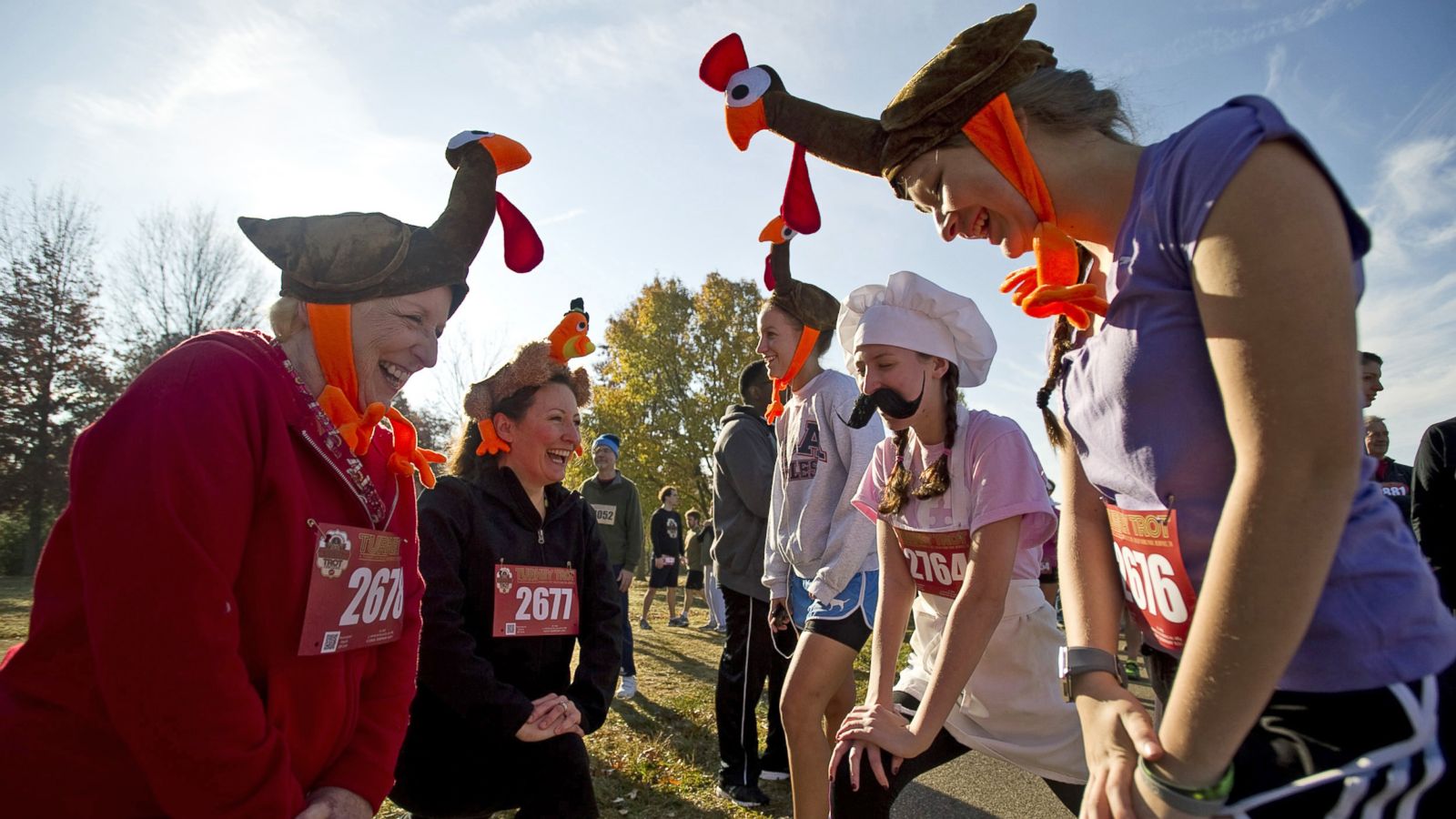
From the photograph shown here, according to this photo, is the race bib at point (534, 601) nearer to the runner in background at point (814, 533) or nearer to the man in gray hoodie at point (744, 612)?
the runner in background at point (814, 533)

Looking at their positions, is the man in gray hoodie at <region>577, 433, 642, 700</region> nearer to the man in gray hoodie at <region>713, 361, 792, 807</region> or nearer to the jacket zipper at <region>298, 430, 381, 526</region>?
the man in gray hoodie at <region>713, 361, 792, 807</region>

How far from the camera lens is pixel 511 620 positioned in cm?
299

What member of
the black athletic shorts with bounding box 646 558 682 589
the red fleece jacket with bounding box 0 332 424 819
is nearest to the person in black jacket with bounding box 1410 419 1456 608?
the red fleece jacket with bounding box 0 332 424 819

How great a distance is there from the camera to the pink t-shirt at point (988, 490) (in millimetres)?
2426

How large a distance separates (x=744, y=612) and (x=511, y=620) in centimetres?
207

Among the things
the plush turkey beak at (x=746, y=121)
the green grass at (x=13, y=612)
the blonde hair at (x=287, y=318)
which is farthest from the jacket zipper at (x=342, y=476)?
the green grass at (x=13, y=612)

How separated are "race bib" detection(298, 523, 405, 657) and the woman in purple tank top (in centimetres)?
168

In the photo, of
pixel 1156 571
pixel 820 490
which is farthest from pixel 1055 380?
pixel 820 490

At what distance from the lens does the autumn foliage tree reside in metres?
25.1

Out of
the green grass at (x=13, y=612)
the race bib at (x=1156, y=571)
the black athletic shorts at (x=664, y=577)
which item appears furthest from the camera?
the black athletic shorts at (x=664, y=577)

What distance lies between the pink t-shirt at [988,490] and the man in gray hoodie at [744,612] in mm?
2019

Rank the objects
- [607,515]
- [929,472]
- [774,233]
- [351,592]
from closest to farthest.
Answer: [351,592] → [929,472] → [774,233] → [607,515]

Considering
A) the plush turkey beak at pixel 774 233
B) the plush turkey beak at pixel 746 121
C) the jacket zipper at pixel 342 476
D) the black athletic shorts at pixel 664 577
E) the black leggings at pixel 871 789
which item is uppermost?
the plush turkey beak at pixel 774 233

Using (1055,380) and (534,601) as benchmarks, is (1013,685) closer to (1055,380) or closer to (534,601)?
(1055,380)
